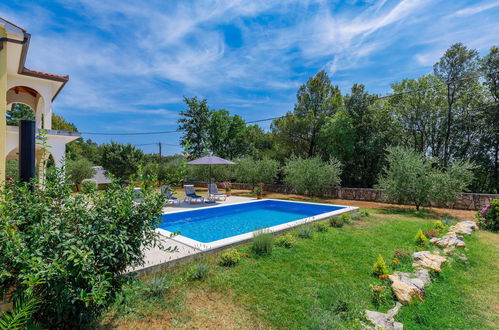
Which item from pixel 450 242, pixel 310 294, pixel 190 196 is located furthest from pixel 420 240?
pixel 190 196

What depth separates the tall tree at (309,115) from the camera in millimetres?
21531

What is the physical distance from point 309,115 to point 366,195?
9.02m

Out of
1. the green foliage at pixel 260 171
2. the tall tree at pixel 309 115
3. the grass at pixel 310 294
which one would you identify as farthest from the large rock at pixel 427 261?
the tall tree at pixel 309 115

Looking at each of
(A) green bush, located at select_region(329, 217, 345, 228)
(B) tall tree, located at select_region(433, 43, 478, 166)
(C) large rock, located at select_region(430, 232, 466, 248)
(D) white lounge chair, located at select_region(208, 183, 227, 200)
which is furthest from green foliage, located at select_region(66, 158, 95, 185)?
(B) tall tree, located at select_region(433, 43, 478, 166)

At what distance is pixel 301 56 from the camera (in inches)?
688

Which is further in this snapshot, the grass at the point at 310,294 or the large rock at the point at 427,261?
the large rock at the point at 427,261

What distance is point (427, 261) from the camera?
4.80 m

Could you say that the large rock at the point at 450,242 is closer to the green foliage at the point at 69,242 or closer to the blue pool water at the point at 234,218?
the blue pool water at the point at 234,218

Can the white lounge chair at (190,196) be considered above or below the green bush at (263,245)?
above

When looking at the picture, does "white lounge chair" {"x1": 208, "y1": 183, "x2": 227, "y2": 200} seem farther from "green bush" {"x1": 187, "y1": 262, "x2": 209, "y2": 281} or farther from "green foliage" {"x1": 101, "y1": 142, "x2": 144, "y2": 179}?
"green foliage" {"x1": 101, "y1": 142, "x2": 144, "y2": 179}

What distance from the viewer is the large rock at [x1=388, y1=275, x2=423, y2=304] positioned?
11.6 feet

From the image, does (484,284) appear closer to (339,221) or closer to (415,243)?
(415,243)

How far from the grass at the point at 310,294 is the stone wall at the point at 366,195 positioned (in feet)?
27.4

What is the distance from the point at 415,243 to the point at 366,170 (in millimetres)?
15156
